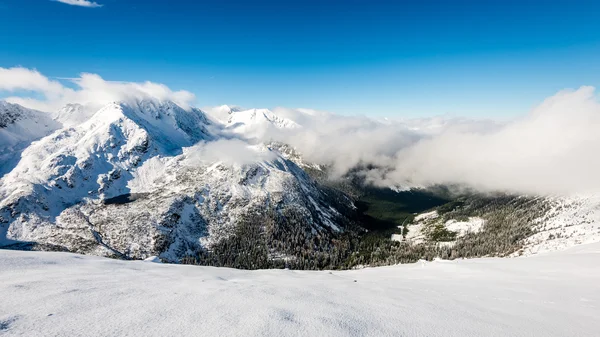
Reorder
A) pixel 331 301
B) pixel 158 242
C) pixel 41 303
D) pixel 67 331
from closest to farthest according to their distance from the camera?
1. pixel 67 331
2. pixel 41 303
3. pixel 331 301
4. pixel 158 242

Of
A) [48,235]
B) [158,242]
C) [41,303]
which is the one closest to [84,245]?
[48,235]

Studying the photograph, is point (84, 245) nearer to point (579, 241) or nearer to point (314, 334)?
point (314, 334)

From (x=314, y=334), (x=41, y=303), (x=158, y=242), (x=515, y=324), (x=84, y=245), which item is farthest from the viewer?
(x=158, y=242)

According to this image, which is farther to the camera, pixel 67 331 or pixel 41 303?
pixel 41 303

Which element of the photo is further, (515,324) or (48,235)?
(48,235)

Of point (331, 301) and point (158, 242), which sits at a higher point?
point (331, 301)

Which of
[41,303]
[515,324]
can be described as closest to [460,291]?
[515,324]

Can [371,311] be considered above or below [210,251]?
above

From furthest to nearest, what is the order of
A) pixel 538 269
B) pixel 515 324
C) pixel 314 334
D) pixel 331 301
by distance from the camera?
1. pixel 538 269
2. pixel 331 301
3. pixel 515 324
4. pixel 314 334

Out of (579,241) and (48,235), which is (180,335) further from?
(579,241)
